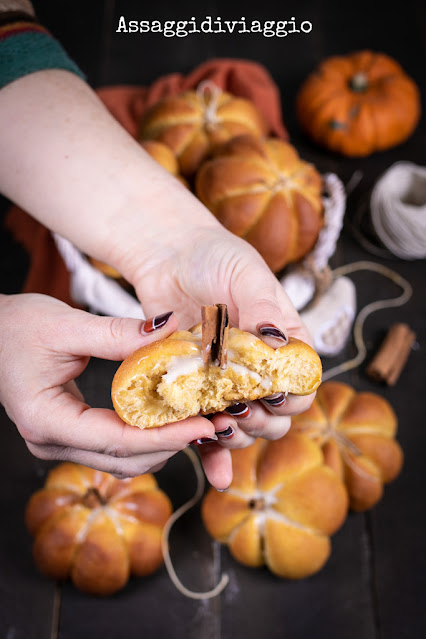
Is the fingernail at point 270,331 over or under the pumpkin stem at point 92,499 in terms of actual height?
over

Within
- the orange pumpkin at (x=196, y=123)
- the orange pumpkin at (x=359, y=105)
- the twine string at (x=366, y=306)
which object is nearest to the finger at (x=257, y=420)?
the twine string at (x=366, y=306)

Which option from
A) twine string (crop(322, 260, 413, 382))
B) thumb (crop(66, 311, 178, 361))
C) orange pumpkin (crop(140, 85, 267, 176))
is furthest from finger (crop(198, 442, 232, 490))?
orange pumpkin (crop(140, 85, 267, 176))

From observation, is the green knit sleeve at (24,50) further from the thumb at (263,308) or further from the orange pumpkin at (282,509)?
the orange pumpkin at (282,509)

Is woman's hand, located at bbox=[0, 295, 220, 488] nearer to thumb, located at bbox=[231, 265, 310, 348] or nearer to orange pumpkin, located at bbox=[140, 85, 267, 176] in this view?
thumb, located at bbox=[231, 265, 310, 348]

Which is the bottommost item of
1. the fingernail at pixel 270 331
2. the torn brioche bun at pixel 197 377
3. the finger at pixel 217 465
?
the finger at pixel 217 465

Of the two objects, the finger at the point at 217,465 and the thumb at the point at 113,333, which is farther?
the finger at the point at 217,465

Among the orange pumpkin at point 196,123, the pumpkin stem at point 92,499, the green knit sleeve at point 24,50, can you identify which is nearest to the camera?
the green knit sleeve at point 24,50

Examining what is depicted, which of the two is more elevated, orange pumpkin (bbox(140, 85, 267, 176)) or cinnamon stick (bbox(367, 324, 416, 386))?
orange pumpkin (bbox(140, 85, 267, 176))
